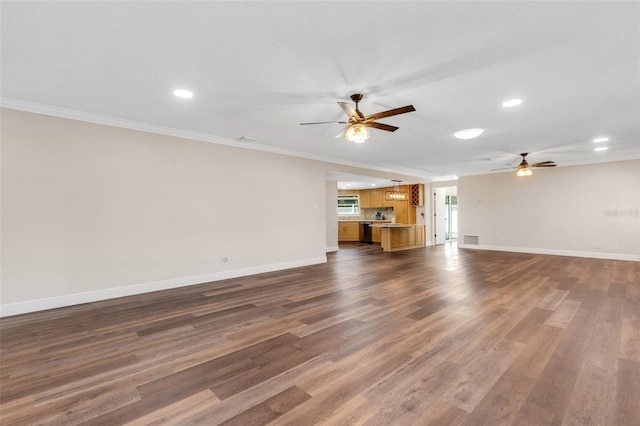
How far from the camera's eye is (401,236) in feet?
31.1

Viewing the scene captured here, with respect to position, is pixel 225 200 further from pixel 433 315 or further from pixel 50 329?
pixel 433 315

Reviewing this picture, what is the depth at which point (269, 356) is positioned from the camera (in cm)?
236

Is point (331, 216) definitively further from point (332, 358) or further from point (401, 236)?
point (332, 358)

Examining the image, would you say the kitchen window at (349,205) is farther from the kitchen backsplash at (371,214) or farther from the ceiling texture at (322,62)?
the ceiling texture at (322,62)

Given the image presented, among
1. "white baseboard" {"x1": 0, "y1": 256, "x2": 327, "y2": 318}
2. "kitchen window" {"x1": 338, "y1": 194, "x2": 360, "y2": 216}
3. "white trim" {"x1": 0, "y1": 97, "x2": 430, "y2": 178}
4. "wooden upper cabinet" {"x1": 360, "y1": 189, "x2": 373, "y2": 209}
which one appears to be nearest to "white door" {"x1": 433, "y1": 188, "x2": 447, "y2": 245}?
"wooden upper cabinet" {"x1": 360, "y1": 189, "x2": 373, "y2": 209}

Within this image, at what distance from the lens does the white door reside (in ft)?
35.8

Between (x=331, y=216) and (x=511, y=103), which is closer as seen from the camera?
(x=511, y=103)

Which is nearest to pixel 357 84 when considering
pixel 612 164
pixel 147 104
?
pixel 147 104

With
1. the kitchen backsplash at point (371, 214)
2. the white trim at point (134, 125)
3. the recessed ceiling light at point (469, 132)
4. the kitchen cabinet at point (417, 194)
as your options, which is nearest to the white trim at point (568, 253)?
the kitchen cabinet at point (417, 194)

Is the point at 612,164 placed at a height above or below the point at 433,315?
above

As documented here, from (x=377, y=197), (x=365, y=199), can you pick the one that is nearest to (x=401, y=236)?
(x=377, y=197)

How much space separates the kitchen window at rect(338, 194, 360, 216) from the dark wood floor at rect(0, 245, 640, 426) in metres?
8.44

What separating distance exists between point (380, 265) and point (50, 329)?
5.52 metres

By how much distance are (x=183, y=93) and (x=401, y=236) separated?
311 inches
